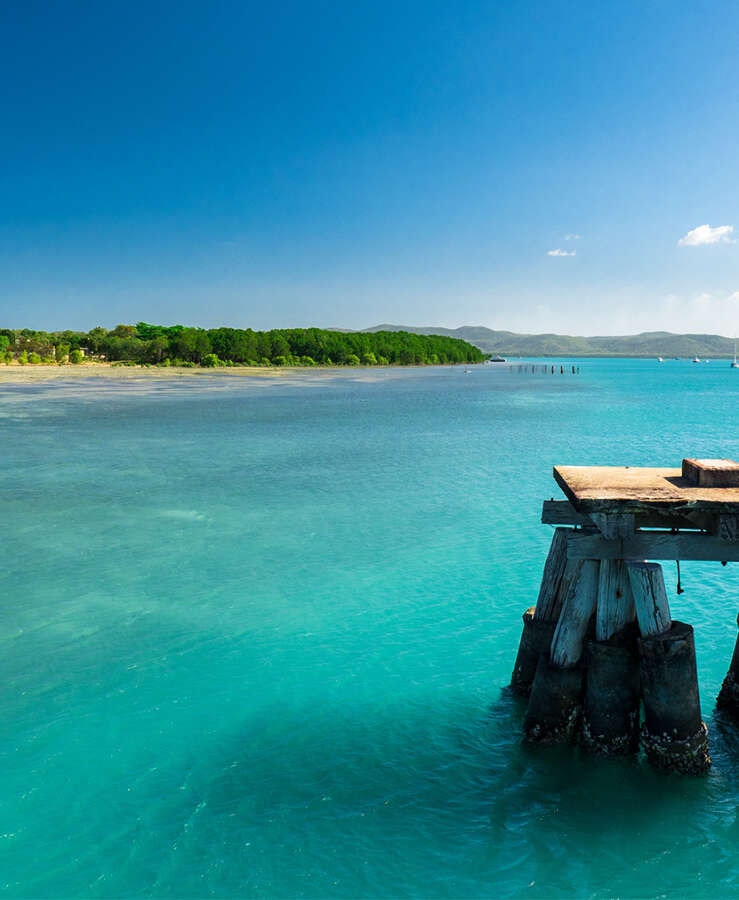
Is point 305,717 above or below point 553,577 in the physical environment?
below

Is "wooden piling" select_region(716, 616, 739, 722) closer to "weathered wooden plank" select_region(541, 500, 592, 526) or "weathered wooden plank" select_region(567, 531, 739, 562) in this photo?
"weathered wooden plank" select_region(567, 531, 739, 562)

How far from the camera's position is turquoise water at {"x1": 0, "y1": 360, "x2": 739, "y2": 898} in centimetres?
693

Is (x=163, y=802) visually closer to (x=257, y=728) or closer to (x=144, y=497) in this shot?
(x=257, y=728)

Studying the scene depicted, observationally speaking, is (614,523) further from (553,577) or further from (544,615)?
(544,615)

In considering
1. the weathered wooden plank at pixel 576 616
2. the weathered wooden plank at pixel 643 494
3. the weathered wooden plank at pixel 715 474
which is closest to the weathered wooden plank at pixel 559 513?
the weathered wooden plank at pixel 643 494

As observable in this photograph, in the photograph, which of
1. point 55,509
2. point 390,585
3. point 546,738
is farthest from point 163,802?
point 55,509

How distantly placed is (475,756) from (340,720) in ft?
6.45

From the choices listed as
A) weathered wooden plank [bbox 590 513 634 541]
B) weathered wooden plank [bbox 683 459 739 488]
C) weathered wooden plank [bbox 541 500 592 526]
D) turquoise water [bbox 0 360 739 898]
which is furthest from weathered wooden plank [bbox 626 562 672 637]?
turquoise water [bbox 0 360 739 898]

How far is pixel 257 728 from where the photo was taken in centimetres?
926

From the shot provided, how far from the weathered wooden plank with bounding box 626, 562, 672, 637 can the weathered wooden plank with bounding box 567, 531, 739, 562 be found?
0.46 ft

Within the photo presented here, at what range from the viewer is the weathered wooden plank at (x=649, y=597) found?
739cm

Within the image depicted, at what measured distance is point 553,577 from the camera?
831cm

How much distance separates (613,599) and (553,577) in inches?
33.1

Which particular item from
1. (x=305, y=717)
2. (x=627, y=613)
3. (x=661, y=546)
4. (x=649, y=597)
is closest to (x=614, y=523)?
(x=661, y=546)
